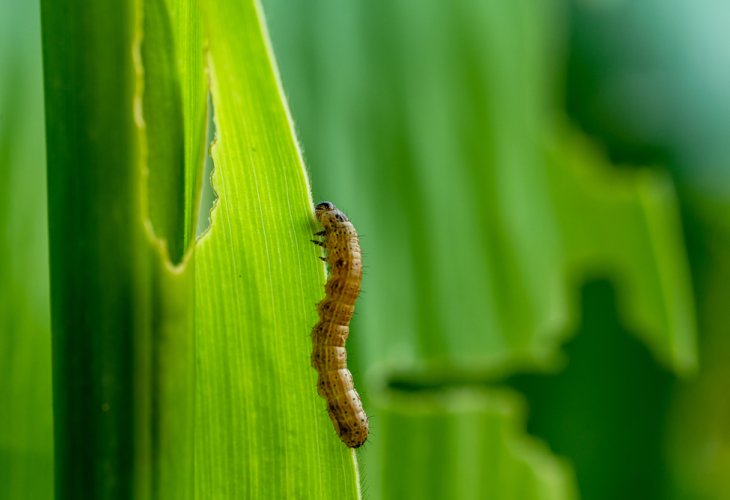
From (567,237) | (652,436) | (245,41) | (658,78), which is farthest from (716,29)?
(245,41)

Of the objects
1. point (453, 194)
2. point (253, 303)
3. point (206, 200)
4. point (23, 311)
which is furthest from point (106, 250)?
point (453, 194)

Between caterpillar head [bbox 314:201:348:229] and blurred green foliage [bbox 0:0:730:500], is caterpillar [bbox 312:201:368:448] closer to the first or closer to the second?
caterpillar head [bbox 314:201:348:229]

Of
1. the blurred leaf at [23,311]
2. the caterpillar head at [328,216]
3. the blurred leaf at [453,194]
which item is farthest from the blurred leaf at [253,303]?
the blurred leaf at [453,194]

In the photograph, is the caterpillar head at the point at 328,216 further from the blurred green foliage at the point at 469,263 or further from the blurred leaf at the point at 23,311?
the blurred leaf at the point at 23,311

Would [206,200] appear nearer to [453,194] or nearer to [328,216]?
[328,216]

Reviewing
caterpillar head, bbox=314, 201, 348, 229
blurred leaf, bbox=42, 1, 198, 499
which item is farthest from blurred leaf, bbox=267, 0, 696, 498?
blurred leaf, bbox=42, 1, 198, 499

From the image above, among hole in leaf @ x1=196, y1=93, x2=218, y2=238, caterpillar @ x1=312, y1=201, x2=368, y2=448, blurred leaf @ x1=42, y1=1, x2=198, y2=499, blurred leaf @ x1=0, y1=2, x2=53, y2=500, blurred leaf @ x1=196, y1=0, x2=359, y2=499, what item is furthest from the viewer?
blurred leaf @ x1=0, y1=2, x2=53, y2=500
